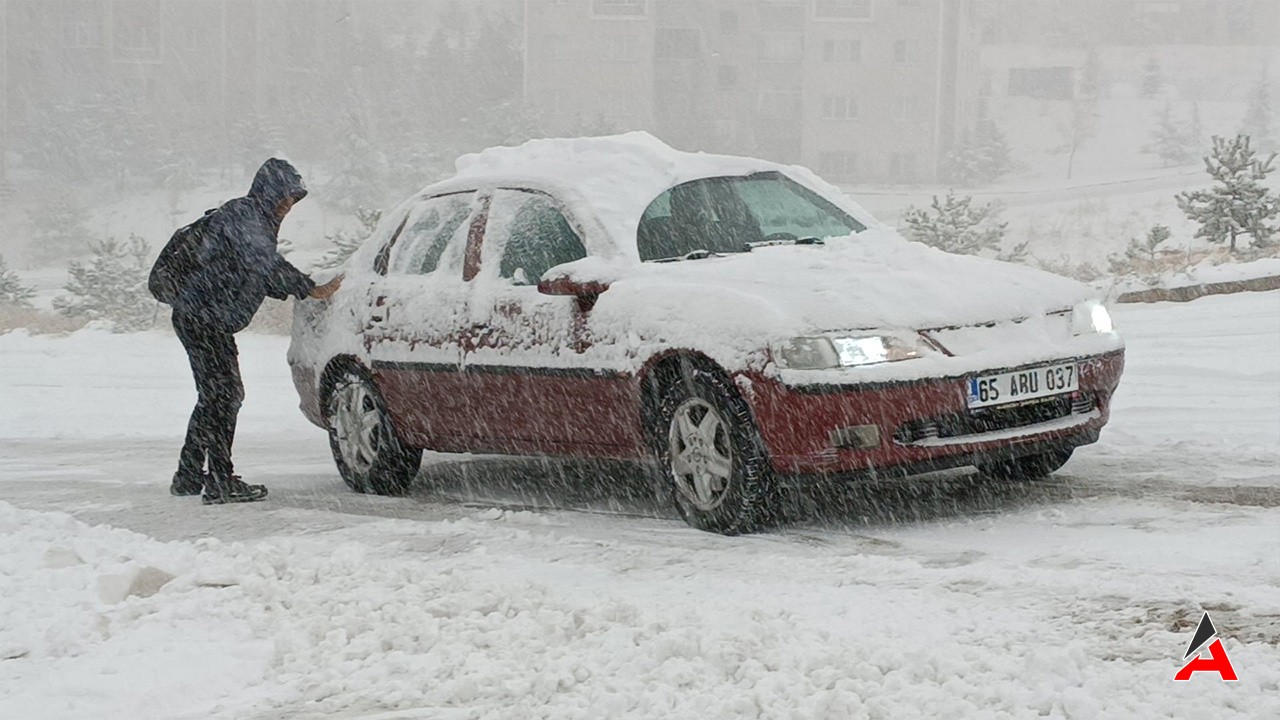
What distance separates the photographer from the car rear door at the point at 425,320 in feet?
26.9

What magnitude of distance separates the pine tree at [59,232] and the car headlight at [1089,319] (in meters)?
57.2

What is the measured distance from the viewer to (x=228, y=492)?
350 inches

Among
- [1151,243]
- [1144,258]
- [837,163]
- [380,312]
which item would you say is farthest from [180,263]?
[837,163]

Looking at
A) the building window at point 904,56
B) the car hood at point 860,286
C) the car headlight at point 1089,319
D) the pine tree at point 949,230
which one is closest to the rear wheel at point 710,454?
the car hood at point 860,286

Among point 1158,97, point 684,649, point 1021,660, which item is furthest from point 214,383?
point 1158,97

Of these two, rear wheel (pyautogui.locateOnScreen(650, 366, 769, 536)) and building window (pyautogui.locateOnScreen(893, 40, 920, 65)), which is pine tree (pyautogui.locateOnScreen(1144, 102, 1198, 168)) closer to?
building window (pyautogui.locateOnScreen(893, 40, 920, 65))

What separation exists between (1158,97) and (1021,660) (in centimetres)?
9839

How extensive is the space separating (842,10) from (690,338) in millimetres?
76531

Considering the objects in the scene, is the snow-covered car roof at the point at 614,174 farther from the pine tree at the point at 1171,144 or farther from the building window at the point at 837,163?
the pine tree at the point at 1171,144

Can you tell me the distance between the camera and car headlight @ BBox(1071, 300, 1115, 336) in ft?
23.9

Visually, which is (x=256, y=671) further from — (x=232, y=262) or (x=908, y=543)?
(x=232, y=262)

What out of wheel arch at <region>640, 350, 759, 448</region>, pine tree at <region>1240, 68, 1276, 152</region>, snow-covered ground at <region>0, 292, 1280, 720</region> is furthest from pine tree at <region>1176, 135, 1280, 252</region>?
pine tree at <region>1240, 68, 1276, 152</region>

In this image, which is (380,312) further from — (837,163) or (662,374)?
(837,163)

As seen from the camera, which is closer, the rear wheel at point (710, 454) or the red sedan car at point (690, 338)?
the red sedan car at point (690, 338)
